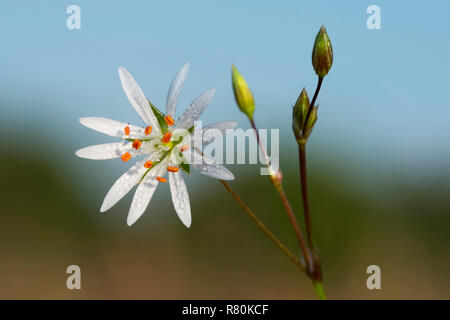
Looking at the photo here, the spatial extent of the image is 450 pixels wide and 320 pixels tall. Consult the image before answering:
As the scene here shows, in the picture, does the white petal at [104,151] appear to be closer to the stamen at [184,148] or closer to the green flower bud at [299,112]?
the stamen at [184,148]

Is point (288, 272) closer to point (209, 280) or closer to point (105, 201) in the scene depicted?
point (209, 280)

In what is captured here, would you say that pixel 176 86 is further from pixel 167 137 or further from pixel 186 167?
pixel 186 167

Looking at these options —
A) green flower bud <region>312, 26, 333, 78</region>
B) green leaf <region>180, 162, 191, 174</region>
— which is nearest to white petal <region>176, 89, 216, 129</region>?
green leaf <region>180, 162, 191, 174</region>

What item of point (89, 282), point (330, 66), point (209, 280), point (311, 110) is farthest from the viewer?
point (209, 280)

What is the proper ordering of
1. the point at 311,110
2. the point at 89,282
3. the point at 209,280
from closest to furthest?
the point at 311,110
the point at 89,282
the point at 209,280

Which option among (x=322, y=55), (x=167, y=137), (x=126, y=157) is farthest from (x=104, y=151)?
(x=322, y=55)

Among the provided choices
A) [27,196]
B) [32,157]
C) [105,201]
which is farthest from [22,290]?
[105,201]

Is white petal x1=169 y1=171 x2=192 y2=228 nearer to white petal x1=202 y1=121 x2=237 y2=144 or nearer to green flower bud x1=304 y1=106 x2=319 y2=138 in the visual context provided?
white petal x1=202 y1=121 x2=237 y2=144
